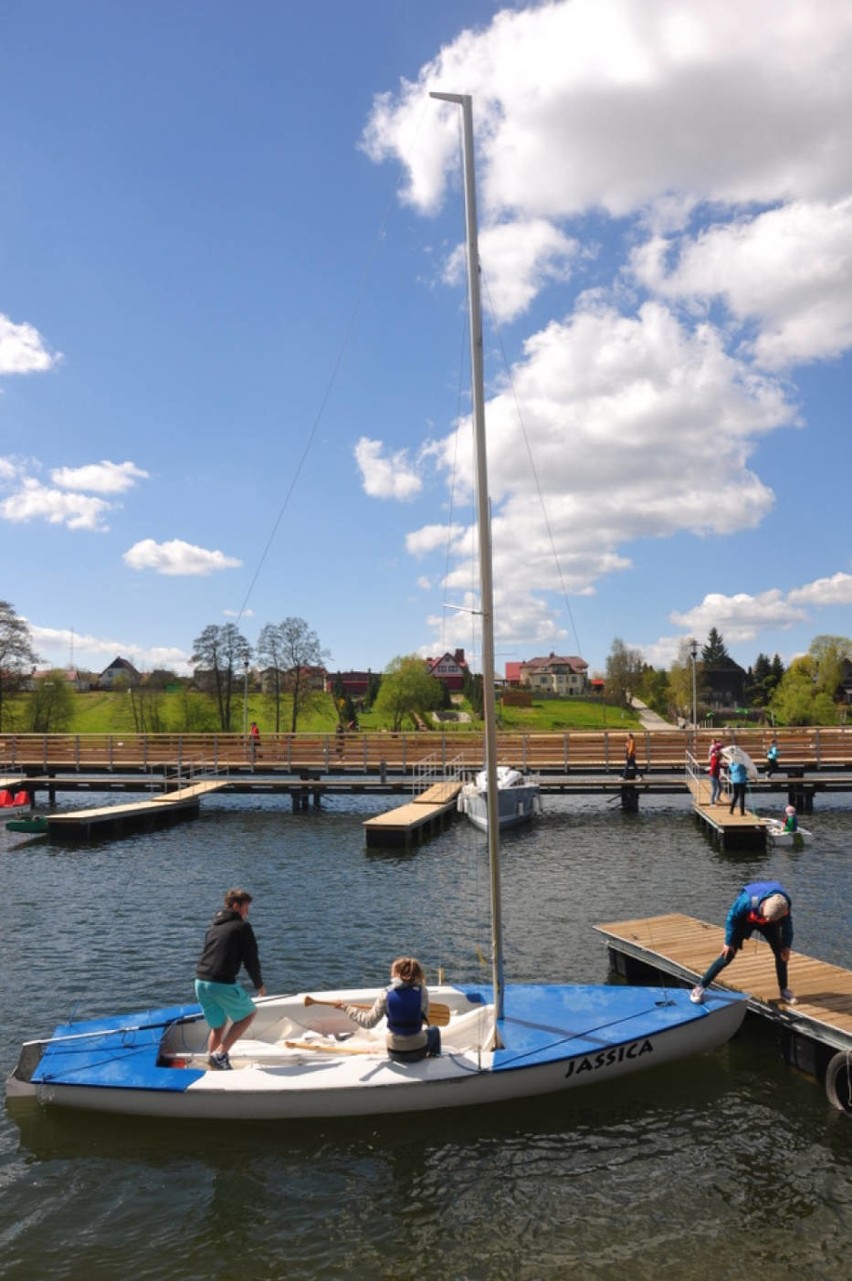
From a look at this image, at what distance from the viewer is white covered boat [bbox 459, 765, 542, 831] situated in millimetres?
32844

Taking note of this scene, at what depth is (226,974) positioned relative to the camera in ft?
31.5

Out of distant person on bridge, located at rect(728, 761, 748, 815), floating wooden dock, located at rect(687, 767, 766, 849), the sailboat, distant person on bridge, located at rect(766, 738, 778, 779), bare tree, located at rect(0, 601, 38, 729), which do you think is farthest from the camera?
bare tree, located at rect(0, 601, 38, 729)

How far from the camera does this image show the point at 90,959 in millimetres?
16172

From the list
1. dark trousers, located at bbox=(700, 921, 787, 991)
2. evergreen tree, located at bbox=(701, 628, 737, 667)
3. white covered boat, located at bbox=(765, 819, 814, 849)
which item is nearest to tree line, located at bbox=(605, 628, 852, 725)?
evergreen tree, located at bbox=(701, 628, 737, 667)

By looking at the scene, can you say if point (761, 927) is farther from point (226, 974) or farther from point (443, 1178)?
point (226, 974)

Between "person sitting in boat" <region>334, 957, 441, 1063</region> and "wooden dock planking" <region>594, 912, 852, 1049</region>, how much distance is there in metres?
4.35

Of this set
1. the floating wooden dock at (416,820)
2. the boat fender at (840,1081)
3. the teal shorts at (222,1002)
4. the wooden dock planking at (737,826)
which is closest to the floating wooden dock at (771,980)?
the boat fender at (840,1081)

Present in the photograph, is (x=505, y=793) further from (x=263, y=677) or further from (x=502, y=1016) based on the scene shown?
(x=263, y=677)

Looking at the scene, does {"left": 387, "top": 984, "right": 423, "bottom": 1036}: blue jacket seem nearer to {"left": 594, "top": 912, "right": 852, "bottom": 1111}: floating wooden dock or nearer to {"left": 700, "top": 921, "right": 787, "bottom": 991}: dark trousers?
{"left": 700, "top": 921, "right": 787, "bottom": 991}: dark trousers

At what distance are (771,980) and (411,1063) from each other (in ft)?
17.3

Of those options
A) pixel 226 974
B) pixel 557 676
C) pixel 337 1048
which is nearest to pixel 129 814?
pixel 337 1048

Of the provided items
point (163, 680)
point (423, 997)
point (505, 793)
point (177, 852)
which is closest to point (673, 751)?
point (505, 793)

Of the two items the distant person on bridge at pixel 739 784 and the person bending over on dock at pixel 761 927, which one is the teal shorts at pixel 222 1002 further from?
the distant person on bridge at pixel 739 784

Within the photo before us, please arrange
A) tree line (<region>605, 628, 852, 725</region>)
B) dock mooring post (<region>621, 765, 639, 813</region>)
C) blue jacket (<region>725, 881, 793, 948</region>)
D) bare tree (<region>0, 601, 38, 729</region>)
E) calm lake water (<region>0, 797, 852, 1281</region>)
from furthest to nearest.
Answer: tree line (<region>605, 628, 852, 725</region>) < bare tree (<region>0, 601, 38, 729</region>) < dock mooring post (<region>621, 765, 639, 813</region>) < blue jacket (<region>725, 881, 793, 948</region>) < calm lake water (<region>0, 797, 852, 1281</region>)
